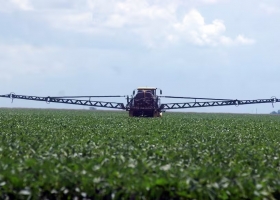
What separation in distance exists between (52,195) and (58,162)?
1232 mm

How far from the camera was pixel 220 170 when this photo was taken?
31.7ft

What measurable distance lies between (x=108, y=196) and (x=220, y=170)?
1.78 m

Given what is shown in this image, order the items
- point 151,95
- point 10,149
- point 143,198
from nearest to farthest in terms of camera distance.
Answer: point 143,198 < point 10,149 < point 151,95

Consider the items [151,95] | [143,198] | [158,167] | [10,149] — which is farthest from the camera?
[151,95]

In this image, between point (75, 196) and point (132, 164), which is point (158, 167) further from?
point (75, 196)

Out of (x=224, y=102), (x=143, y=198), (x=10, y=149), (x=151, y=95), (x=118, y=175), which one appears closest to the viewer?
(x=143, y=198)

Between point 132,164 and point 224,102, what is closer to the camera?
point 132,164

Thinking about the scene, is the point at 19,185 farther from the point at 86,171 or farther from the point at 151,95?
the point at 151,95

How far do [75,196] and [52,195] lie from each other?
0.30 metres

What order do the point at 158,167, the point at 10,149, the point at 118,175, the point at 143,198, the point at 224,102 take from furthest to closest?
the point at 224,102 → the point at 10,149 → the point at 158,167 → the point at 118,175 → the point at 143,198

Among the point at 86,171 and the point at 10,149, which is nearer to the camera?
the point at 86,171

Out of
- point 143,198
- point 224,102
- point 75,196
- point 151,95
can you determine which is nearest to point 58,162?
point 75,196

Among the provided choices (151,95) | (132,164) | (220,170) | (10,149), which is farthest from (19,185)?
(151,95)

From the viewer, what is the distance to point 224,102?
177 ft
